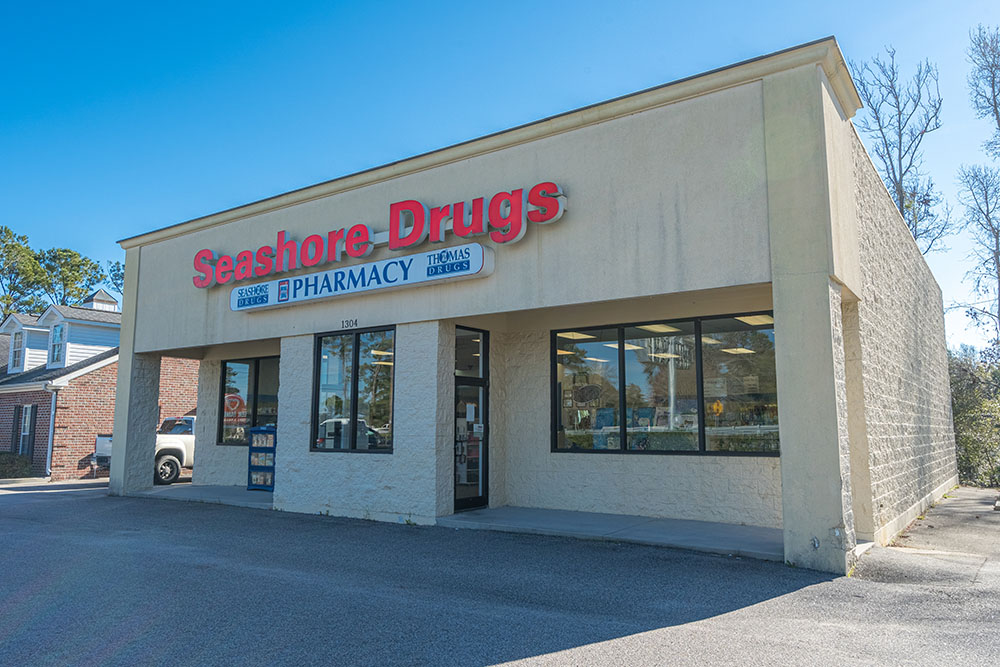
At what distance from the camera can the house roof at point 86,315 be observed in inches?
997

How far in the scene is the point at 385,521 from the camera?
11359 mm

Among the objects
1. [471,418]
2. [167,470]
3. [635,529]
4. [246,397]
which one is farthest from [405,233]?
[167,470]

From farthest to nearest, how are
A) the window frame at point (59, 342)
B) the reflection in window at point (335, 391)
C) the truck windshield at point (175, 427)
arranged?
the window frame at point (59, 342), the truck windshield at point (175, 427), the reflection in window at point (335, 391)

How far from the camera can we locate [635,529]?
31.8 ft

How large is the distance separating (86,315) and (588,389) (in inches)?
852

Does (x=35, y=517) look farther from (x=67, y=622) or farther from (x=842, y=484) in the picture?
(x=842, y=484)

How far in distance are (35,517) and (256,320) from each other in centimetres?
485

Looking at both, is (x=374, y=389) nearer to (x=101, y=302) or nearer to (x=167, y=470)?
(x=167, y=470)

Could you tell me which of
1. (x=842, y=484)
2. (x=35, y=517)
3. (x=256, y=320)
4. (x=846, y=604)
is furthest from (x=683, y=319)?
(x=35, y=517)

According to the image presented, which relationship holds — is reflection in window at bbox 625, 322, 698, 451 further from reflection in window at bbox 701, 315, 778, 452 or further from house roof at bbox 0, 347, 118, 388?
house roof at bbox 0, 347, 118, 388

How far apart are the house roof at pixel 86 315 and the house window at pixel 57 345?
456mm

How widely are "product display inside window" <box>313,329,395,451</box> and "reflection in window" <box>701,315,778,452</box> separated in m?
5.00

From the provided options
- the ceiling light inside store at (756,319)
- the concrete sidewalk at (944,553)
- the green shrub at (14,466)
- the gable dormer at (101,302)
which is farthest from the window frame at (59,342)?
the concrete sidewalk at (944,553)

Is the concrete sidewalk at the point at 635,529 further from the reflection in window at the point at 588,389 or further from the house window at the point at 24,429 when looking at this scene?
the house window at the point at 24,429
